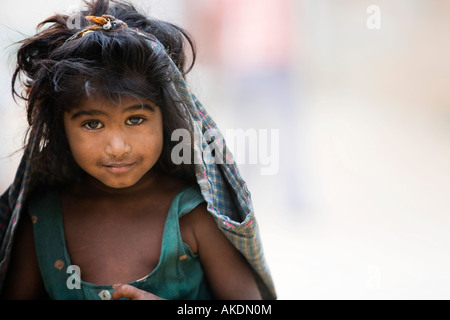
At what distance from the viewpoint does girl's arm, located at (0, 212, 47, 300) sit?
4.58 feet

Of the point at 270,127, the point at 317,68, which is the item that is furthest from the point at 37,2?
the point at 317,68

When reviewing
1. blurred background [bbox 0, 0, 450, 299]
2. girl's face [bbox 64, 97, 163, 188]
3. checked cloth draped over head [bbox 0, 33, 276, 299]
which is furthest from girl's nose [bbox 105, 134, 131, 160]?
blurred background [bbox 0, 0, 450, 299]

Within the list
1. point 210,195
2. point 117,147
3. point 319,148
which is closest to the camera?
point 117,147

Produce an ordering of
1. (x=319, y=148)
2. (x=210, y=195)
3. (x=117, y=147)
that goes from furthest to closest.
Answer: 1. (x=319, y=148)
2. (x=210, y=195)
3. (x=117, y=147)

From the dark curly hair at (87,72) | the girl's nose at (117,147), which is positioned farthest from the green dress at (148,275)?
the girl's nose at (117,147)

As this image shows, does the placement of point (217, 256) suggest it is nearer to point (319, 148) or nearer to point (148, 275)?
point (148, 275)

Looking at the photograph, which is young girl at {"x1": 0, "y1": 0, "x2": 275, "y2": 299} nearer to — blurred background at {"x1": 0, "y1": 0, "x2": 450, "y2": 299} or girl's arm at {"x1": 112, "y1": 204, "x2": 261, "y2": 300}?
girl's arm at {"x1": 112, "y1": 204, "x2": 261, "y2": 300}

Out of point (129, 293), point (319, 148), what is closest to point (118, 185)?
point (129, 293)

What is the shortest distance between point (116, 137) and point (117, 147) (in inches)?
1.1

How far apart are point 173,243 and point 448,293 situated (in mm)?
1337

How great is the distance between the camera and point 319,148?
404 centimetres
